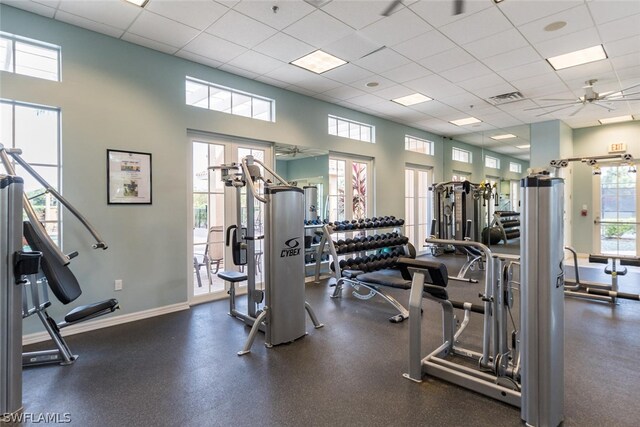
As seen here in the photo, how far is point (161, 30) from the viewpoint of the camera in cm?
358

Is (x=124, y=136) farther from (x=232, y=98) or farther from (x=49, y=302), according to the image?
(x=49, y=302)

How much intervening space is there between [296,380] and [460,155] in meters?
8.17

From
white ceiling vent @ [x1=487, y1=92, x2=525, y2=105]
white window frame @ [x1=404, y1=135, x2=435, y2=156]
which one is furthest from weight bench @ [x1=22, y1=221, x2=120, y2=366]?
white window frame @ [x1=404, y1=135, x2=435, y2=156]

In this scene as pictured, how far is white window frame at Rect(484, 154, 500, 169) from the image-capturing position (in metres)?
8.44

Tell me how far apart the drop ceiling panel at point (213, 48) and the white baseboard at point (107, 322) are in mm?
3115

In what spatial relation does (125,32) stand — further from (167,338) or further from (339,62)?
(167,338)

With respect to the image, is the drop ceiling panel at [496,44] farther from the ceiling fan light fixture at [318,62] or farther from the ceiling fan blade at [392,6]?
the ceiling fan blade at [392,6]

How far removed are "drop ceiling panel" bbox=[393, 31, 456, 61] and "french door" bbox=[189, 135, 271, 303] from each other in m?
2.53

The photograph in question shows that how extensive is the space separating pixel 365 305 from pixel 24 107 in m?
4.25

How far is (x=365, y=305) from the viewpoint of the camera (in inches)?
171

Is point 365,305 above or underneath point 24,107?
underneath

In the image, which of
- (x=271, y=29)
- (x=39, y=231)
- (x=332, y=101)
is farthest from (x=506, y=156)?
(x=39, y=231)

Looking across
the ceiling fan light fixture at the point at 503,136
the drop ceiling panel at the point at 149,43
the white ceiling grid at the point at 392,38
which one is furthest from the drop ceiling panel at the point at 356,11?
the ceiling fan light fixture at the point at 503,136

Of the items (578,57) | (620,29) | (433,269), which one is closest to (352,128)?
(578,57)
